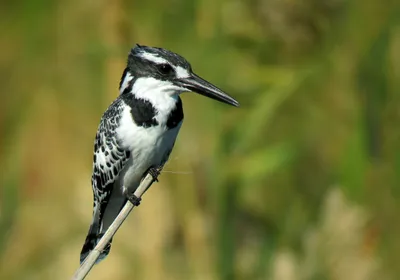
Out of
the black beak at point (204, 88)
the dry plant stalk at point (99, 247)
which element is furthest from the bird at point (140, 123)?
the dry plant stalk at point (99, 247)

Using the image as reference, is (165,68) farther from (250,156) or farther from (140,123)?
(250,156)

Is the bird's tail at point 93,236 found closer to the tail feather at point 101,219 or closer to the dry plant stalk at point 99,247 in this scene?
the tail feather at point 101,219

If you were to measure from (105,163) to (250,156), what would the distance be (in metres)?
0.56

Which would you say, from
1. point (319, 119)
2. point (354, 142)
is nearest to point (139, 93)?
point (354, 142)

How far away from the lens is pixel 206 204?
10.6ft

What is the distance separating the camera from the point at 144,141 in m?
2.77

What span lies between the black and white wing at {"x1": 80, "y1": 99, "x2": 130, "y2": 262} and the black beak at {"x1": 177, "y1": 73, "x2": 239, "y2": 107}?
0.24m

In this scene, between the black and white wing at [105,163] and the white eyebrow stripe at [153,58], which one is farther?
the black and white wing at [105,163]

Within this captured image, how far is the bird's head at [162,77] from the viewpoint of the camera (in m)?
2.61

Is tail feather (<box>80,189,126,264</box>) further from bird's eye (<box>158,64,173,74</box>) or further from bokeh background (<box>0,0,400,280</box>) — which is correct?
bird's eye (<box>158,64,173,74</box>)

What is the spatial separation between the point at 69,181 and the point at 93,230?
885 millimetres

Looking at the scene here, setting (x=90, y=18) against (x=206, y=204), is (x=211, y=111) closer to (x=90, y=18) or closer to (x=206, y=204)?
(x=206, y=204)

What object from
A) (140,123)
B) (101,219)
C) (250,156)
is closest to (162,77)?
(140,123)

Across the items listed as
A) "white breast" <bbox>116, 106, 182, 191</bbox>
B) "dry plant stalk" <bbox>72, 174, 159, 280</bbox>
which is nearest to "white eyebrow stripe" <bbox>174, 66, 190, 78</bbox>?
"white breast" <bbox>116, 106, 182, 191</bbox>
